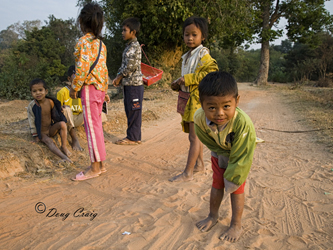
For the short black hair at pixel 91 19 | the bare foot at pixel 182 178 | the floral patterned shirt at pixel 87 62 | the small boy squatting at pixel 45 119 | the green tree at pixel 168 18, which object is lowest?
the bare foot at pixel 182 178

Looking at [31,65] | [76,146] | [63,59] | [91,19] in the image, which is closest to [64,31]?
[63,59]

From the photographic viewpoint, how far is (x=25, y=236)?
2.20m

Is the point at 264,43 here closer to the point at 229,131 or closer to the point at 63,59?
the point at 63,59

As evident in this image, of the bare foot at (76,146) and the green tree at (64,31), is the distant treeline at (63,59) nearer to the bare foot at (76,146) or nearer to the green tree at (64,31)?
the green tree at (64,31)

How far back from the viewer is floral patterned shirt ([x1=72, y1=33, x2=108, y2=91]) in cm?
317

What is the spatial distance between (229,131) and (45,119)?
10.3ft

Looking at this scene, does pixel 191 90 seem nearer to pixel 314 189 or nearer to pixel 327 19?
pixel 314 189

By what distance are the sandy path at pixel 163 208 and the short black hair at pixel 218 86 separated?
1181mm

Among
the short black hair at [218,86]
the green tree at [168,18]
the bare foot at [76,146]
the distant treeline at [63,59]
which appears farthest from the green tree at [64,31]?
the short black hair at [218,86]

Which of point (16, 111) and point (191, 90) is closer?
point (191, 90)

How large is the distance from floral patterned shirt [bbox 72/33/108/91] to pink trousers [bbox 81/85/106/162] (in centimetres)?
10

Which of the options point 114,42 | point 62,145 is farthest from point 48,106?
point 114,42

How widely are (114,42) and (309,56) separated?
746 inches

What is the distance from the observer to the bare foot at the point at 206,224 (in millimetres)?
2277
